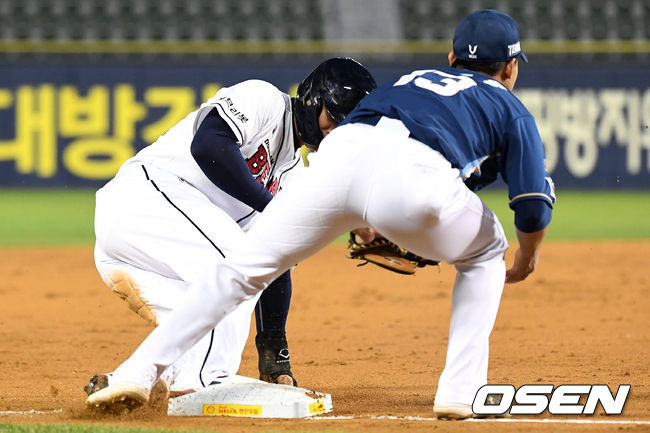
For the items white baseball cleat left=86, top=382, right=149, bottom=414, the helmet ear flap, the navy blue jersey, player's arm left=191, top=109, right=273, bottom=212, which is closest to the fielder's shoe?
white baseball cleat left=86, top=382, right=149, bottom=414

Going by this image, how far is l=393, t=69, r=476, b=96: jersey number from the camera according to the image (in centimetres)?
353

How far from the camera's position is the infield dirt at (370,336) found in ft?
13.2

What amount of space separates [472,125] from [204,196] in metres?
1.23

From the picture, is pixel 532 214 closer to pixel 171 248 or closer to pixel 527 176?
pixel 527 176

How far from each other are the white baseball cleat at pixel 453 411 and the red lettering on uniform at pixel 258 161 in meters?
1.26

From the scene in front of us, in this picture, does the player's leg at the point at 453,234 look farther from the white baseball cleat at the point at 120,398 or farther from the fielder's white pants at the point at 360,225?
the white baseball cleat at the point at 120,398

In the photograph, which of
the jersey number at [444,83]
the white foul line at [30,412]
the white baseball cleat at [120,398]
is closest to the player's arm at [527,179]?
the jersey number at [444,83]

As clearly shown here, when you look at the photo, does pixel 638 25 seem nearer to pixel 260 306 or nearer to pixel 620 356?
pixel 620 356

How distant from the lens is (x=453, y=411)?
360cm

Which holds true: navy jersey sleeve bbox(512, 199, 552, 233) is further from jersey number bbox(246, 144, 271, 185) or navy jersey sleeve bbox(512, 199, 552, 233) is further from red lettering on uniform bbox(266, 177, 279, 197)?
red lettering on uniform bbox(266, 177, 279, 197)

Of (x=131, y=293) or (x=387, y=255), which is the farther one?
(x=131, y=293)

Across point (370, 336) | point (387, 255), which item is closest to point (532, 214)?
point (387, 255)

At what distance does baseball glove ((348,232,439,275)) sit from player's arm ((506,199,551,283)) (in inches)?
15.6

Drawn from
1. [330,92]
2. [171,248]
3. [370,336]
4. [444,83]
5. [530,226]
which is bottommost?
[370,336]
